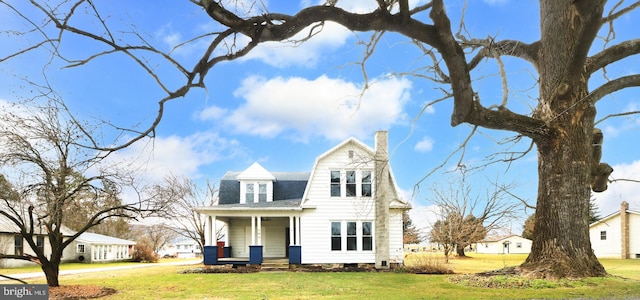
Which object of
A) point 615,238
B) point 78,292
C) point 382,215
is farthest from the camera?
point 615,238

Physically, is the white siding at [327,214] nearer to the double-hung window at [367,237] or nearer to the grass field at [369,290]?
the double-hung window at [367,237]

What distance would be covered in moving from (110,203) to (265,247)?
40.9ft

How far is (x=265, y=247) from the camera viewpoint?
83.0 ft

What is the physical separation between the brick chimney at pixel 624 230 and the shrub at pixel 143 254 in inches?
1376

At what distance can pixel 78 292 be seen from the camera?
42.0 feet

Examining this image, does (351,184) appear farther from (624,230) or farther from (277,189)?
(624,230)

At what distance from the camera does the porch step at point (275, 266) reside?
814 inches

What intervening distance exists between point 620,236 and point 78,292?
1493 inches

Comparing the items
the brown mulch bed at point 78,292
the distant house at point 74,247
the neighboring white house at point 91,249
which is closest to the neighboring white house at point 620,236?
the brown mulch bed at point 78,292

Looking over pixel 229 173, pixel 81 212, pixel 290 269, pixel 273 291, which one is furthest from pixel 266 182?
pixel 273 291

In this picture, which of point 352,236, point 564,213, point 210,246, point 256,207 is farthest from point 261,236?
point 564,213

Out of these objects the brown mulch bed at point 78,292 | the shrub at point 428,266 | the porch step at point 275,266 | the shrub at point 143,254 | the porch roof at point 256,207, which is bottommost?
the shrub at point 143,254

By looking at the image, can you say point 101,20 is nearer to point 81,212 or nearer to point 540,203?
point 540,203

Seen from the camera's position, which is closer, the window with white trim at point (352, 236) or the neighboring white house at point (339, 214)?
the neighboring white house at point (339, 214)
